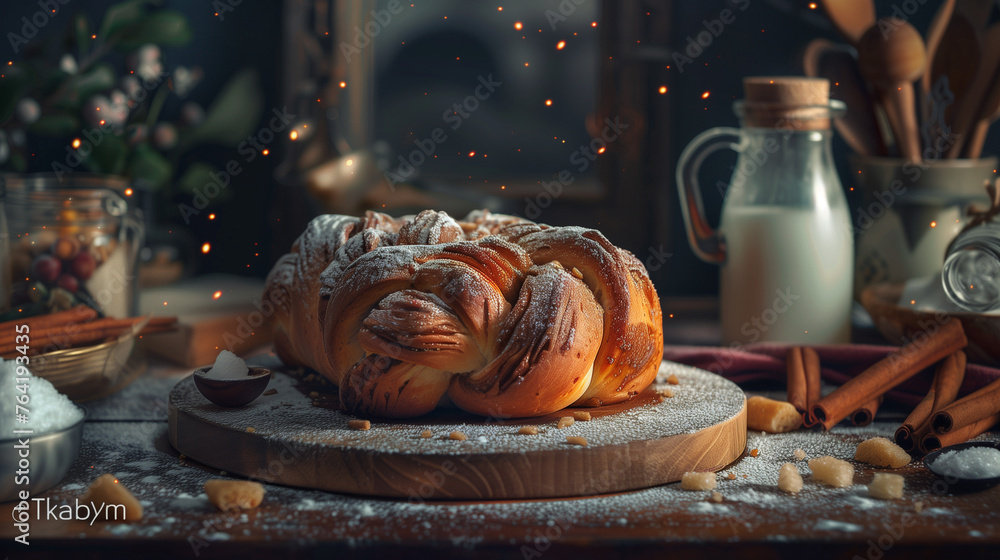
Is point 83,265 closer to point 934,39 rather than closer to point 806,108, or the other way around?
point 806,108

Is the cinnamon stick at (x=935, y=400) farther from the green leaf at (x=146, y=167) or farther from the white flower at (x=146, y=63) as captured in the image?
the white flower at (x=146, y=63)

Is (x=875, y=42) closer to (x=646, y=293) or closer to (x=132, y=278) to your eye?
(x=646, y=293)

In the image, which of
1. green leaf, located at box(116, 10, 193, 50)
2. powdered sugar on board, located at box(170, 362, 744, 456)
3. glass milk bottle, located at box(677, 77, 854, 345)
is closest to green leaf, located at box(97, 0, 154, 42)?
green leaf, located at box(116, 10, 193, 50)

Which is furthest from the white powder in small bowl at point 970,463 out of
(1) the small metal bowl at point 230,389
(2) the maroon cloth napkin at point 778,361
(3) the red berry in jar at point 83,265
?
(3) the red berry in jar at point 83,265

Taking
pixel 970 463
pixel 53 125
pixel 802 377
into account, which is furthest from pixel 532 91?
pixel 970 463

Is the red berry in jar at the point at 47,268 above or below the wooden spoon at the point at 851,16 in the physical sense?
below

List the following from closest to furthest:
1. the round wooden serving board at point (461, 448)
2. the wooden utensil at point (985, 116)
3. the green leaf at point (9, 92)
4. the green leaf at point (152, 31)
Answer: the round wooden serving board at point (461, 448), the wooden utensil at point (985, 116), the green leaf at point (9, 92), the green leaf at point (152, 31)

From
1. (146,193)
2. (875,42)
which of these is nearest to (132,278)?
(146,193)
